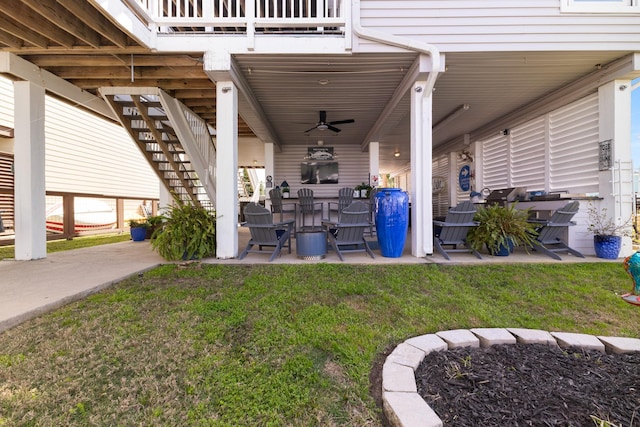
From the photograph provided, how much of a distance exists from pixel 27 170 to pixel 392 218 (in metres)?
5.58

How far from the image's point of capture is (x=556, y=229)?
4191 millimetres

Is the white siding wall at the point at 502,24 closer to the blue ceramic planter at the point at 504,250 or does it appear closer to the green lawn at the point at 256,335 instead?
the blue ceramic planter at the point at 504,250

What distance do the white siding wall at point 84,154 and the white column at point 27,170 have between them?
3095 mm

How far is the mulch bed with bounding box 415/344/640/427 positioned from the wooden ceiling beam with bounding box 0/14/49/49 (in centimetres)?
573

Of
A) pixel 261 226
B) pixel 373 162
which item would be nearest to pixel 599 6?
pixel 373 162

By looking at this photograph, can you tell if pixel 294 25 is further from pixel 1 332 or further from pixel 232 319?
pixel 1 332

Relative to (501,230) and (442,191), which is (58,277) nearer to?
(501,230)

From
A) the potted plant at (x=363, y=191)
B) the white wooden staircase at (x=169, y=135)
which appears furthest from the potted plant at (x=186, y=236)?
the potted plant at (x=363, y=191)

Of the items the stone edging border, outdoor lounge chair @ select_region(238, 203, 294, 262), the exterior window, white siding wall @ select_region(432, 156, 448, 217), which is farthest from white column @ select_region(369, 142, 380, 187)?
the stone edging border

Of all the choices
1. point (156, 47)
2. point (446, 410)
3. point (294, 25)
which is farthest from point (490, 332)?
point (156, 47)

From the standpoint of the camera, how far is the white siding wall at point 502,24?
371 cm

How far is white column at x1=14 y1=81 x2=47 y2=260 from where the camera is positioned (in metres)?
4.10

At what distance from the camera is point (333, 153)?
8.62 metres

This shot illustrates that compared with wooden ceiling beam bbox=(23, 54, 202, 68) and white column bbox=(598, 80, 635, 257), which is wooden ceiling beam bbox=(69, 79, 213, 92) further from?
white column bbox=(598, 80, 635, 257)
